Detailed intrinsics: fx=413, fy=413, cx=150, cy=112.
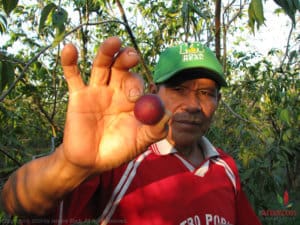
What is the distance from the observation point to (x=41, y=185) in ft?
3.05

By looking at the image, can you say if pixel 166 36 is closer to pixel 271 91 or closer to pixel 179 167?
pixel 271 91

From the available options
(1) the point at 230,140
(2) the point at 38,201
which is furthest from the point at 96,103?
(1) the point at 230,140

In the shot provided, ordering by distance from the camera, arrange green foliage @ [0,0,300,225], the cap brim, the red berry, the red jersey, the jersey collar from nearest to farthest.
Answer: the red berry < the red jersey < the jersey collar < the cap brim < green foliage @ [0,0,300,225]

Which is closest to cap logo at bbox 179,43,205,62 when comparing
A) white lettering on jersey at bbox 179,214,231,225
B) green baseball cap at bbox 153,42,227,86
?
green baseball cap at bbox 153,42,227,86

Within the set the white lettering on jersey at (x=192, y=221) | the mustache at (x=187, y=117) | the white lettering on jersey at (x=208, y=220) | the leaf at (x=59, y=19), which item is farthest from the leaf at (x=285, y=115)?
the leaf at (x=59, y=19)

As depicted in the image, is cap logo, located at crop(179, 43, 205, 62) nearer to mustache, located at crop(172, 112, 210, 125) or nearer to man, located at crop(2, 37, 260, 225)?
man, located at crop(2, 37, 260, 225)

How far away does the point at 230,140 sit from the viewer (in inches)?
140

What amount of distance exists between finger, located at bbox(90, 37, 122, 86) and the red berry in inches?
4.3

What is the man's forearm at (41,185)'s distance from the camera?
0.91m

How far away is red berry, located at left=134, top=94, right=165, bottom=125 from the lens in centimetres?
85

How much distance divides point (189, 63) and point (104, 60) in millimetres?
605

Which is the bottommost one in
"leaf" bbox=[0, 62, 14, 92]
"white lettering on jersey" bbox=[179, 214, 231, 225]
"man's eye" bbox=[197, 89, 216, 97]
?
"white lettering on jersey" bbox=[179, 214, 231, 225]

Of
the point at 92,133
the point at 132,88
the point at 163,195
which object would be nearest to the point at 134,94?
the point at 132,88

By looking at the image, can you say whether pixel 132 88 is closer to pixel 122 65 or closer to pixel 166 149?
pixel 122 65
